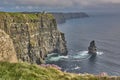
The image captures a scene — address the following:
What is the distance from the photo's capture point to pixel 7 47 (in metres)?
20.0

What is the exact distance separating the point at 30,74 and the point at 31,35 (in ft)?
502

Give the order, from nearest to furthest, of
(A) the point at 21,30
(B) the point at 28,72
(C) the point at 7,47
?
(B) the point at 28,72, (C) the point at 7,47, (A) the point at 21,30

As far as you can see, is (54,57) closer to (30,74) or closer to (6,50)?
(6,50)

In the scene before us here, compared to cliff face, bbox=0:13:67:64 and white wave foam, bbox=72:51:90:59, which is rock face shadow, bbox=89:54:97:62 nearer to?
white wave foam, bbox=72:51:90:59

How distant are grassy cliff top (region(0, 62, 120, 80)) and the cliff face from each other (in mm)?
124342

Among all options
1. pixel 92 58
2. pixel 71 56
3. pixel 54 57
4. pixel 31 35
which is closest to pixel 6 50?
pixel 31 35

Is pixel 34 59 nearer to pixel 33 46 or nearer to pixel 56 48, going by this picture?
pixel 33 46

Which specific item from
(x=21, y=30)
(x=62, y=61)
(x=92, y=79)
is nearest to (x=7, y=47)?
(x=92, y=79)

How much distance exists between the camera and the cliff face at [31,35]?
150 m

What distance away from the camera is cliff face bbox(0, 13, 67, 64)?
494 ft

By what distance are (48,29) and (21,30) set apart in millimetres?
40844

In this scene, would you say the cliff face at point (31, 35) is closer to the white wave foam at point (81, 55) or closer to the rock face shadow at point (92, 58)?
the white wave foam at point (81, 55)

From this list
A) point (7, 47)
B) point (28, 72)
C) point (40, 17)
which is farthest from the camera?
point (40, 17)

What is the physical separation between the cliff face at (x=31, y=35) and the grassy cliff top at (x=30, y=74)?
408 feet
